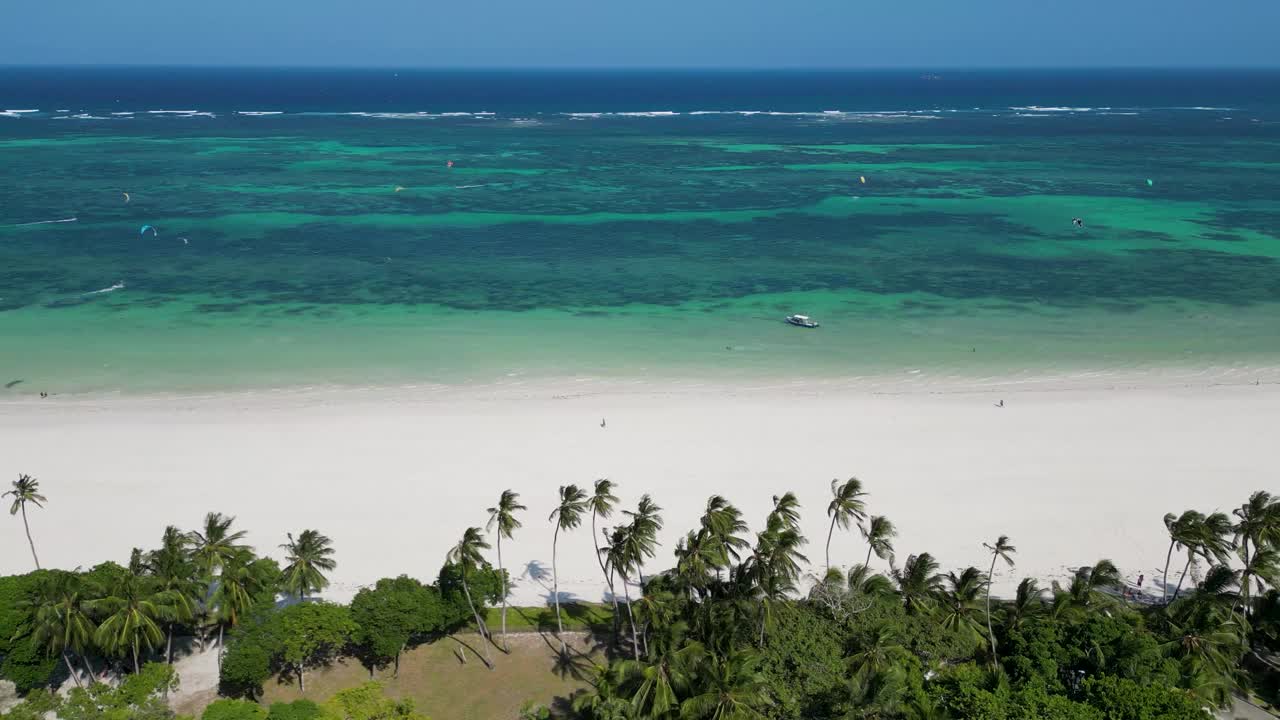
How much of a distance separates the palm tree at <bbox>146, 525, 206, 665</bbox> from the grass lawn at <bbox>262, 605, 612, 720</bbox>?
3397 mm

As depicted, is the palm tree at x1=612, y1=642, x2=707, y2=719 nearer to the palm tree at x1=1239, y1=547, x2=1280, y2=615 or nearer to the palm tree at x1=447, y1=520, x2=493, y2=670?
the palm tree at x1=447, y1=520, x2=493, y2=670

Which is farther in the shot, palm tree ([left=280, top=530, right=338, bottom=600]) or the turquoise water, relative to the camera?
the turquoise water

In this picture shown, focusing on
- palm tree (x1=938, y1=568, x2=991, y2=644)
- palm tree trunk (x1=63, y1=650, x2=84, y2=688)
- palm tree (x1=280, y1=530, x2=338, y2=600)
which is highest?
palm tree (x1=280, y1=530, x2=338, y2=600)

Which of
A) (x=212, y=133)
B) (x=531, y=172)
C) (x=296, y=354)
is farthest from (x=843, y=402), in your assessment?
(x=212, y=133)

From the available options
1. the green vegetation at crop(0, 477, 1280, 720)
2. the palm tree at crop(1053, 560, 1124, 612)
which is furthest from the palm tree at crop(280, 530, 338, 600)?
the palm tree at crop(1053, 560, 1124, 612)

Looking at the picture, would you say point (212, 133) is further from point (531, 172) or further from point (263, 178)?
point (531, 172)

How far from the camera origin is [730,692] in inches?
894

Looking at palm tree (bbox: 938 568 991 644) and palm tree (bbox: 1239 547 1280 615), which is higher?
palm tree (bbox: 1239 547 1280 615)

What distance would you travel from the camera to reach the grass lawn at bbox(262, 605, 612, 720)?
27.8 meters

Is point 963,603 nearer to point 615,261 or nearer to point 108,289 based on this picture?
point 615,261

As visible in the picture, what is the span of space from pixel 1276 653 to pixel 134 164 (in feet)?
420

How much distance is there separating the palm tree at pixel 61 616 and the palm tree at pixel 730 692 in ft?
55.1

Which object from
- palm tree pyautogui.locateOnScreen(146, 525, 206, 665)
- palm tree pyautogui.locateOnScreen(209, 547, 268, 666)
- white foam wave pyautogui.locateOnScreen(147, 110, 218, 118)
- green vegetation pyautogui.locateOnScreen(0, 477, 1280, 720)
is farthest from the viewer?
white foam wave pyautogui.locateOnScreen(147, 110, 218, 118)

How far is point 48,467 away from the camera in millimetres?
40656
